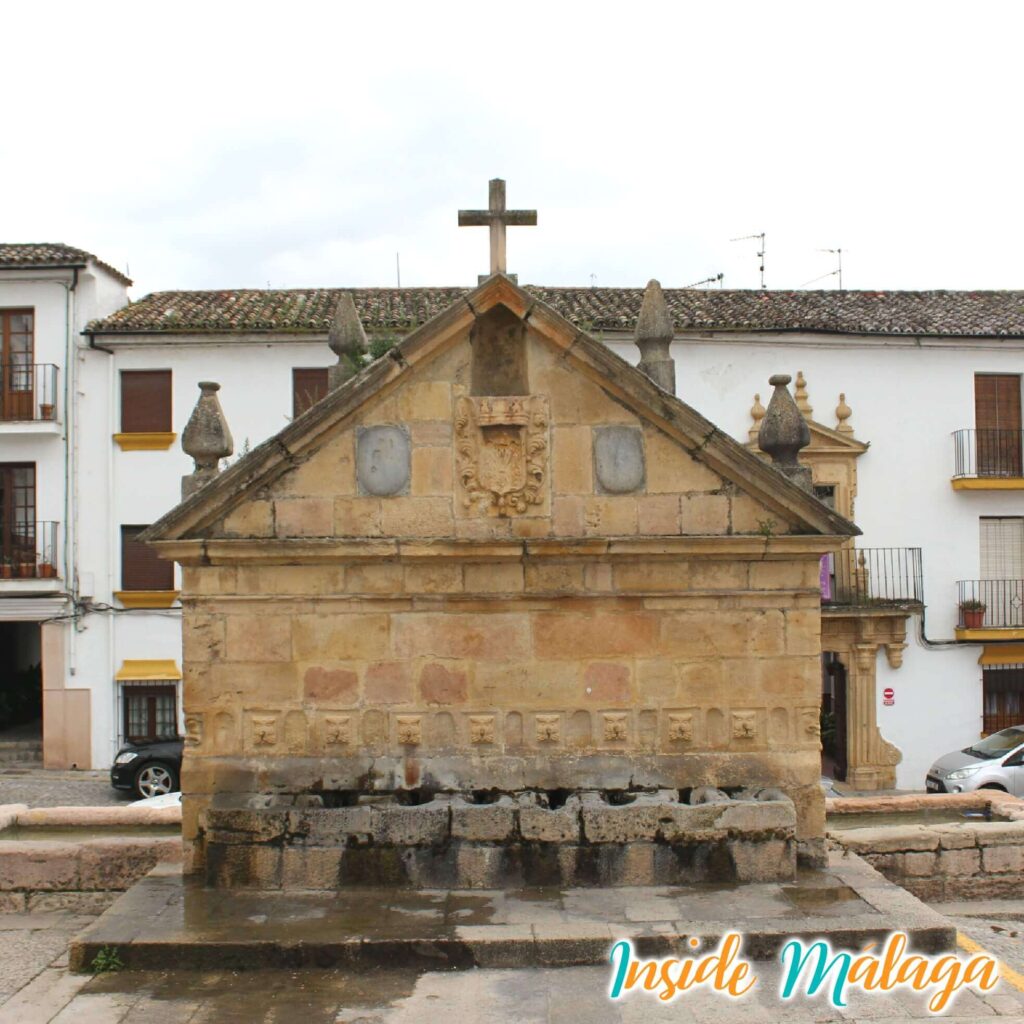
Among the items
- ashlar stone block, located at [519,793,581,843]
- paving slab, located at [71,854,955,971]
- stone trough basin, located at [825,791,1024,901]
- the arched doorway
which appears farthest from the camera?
the arched doorway

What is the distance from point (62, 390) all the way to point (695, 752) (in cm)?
1836

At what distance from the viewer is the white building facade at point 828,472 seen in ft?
76.6

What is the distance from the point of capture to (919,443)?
2406 cm

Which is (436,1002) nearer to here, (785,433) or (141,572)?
(785,433)

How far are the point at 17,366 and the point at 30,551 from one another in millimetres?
3642

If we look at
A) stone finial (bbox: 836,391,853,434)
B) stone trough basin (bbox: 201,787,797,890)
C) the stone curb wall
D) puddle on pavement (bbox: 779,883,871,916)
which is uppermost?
stone finial (bbox: 836,391,853,434)

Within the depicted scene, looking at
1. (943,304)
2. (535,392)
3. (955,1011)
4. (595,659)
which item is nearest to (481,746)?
(595,659)

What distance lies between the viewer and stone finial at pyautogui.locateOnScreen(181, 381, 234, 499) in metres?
9.01

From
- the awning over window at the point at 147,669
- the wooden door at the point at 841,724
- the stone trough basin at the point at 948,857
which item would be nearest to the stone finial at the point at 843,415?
the wooden door at the point at 841,724

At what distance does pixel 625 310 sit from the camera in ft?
78.6

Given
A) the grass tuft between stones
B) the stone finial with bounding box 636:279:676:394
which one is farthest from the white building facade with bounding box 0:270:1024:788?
the grass tuft between stones

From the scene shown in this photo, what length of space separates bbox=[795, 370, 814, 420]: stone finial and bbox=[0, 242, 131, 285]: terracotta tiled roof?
549 inches

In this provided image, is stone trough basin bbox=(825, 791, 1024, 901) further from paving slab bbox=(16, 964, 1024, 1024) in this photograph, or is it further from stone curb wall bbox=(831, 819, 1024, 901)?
paving slab bbox=(16, 964, 1024, 1024)

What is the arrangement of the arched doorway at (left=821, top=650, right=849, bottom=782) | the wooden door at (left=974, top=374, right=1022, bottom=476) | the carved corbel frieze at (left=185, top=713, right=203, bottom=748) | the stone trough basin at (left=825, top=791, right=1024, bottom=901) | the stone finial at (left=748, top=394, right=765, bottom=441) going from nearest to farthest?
1. the carved corbel frieze at (left=185, top=713, right=203, bottom=748)
2. the stone trough basin at (left=825, top=791, right=1024, bottom=901)
3. the stone finial at (left=748, top=394, right=765, bottom=441)
4. the arched doorway at (left=821, top=650, right=849, bottom=782)
5. the wooden door at (left=974, top=374, right=1022, bottom=476)
